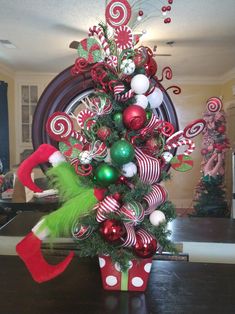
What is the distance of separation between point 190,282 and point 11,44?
10.2 feet

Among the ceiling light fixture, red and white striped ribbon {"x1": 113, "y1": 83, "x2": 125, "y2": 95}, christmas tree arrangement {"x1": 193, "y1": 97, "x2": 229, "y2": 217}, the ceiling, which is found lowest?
christmas tree arrangement {"x1": 193, "y1": 97, "x2": 229, "y2": 217}

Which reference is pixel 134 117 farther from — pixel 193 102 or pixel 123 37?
pixel 193 102

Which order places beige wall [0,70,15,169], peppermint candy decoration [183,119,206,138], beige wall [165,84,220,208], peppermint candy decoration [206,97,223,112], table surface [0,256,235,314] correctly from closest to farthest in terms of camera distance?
table surface [0,256,235,314]
peppermint candy decoration [183,119,206,138]
peppermint candy decoration [206,97,223,112]
beige wall [0,70,15,169]
beige wall [165,84,220,208]

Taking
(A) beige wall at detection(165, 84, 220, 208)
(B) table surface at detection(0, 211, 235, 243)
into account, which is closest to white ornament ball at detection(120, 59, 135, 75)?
(B) table surface at detection(0, 211, 235, 243)

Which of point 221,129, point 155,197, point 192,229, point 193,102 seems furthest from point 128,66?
point 193,102

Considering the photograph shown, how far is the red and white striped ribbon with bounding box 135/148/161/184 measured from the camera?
26.3 inches

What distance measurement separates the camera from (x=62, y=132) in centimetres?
69

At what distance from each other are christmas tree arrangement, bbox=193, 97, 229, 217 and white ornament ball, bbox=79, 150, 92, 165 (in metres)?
3.32

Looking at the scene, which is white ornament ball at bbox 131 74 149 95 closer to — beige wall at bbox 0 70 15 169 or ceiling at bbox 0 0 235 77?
ceiling at bbox 0 0 235 77

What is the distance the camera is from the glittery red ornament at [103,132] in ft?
2.19

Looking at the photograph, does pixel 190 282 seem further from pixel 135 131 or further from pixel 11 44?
pixel 11 44

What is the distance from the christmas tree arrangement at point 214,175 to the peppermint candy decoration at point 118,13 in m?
3.24

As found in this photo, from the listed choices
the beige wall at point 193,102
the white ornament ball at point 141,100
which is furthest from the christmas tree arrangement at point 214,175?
the white ornament ball at point 141,100

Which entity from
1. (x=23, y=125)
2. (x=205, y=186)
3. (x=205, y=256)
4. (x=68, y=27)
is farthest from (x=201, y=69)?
(x=205, y=256)
